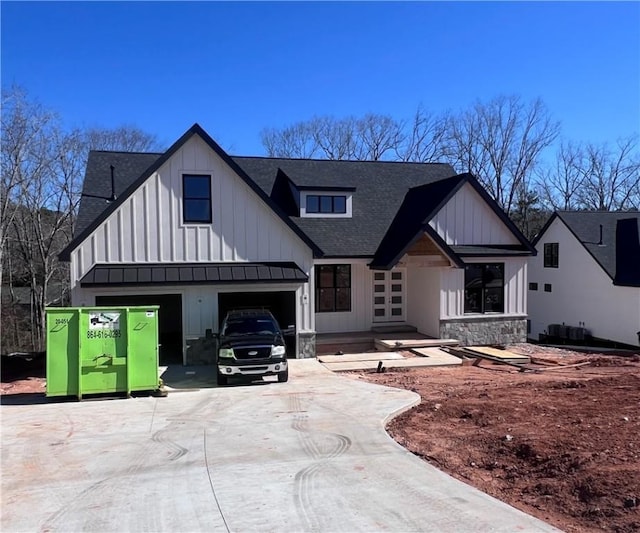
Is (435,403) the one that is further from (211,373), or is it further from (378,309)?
(378,309)

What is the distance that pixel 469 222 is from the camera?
1919 cm

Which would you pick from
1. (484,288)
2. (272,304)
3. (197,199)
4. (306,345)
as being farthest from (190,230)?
(484,288)

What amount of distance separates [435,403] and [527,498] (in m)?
4.66

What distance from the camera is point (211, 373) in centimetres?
1423

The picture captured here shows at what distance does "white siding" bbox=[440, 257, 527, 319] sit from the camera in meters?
18.4

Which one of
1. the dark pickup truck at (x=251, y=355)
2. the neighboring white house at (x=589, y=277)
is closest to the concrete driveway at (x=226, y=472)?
the dark pickup truck at (x=251, y=355)

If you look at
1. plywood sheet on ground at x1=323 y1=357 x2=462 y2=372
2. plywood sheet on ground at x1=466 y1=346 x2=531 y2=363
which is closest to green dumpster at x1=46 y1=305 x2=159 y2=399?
plywood sheet on ground at x1=323 y1=357 x2=462 y2=372

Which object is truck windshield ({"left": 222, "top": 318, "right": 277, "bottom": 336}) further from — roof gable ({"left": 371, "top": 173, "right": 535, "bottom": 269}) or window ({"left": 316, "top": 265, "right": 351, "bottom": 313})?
window ({"left": 316, "top": 265, "right": 351, "bottom": 313})

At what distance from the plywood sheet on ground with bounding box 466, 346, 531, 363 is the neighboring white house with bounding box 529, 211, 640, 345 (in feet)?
36.0

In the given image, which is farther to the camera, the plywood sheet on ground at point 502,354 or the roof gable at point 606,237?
the roof gable at point 606,237

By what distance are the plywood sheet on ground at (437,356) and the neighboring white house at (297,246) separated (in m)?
1.57

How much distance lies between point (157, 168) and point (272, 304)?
742cm

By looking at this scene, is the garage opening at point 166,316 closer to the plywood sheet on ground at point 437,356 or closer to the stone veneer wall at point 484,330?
the plywood sheet on ground at point 437,356

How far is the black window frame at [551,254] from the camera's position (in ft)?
96.4
